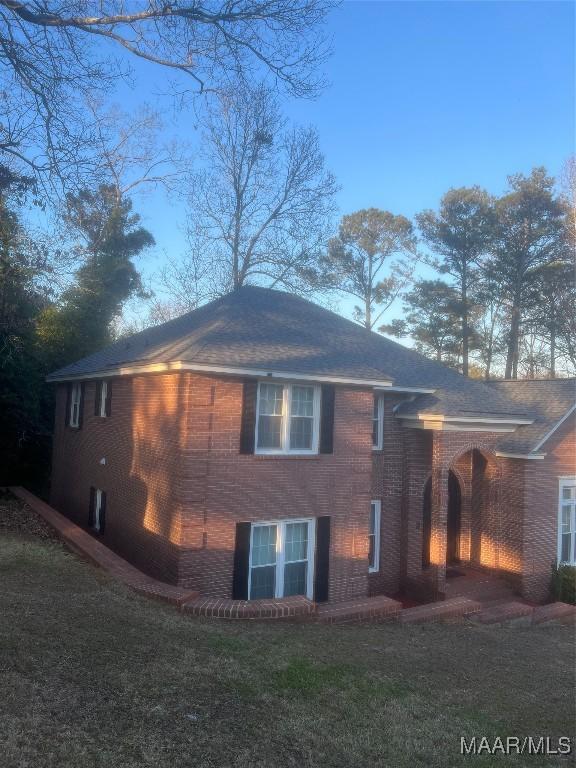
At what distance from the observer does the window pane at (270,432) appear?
37.5 feet

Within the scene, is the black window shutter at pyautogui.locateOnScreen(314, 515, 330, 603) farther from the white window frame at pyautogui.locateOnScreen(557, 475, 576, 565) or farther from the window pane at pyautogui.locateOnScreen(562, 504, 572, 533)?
the window pane at pyautogui.locateOnScreen(562, 504, 572, 533)

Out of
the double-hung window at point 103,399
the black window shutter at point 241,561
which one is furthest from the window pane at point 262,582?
the double-hung window at point 103,399

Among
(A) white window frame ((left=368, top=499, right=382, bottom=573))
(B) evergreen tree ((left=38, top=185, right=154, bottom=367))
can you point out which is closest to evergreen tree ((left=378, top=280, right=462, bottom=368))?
(B) evergreen tree ((left=38, top=185, right=154, bottom=367))

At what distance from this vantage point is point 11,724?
4.93 metres

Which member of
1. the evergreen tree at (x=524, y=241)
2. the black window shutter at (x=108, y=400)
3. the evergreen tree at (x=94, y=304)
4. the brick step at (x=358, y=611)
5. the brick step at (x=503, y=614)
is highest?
the evergreen tree at (x=524, y=241)

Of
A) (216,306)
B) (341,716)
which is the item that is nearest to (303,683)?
(341,716)

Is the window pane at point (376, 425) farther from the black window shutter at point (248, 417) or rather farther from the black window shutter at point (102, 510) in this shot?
the black window shutter at point (102, 510)

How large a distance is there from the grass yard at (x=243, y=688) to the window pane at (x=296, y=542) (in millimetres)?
2661

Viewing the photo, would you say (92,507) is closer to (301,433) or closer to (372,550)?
(301,433)

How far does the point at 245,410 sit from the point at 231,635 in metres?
4.30

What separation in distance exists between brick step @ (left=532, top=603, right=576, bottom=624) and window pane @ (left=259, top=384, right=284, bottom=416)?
642cm

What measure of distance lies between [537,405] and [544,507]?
2.72 m

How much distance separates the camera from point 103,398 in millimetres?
15266

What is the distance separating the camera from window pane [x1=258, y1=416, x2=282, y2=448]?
37.5 feet
